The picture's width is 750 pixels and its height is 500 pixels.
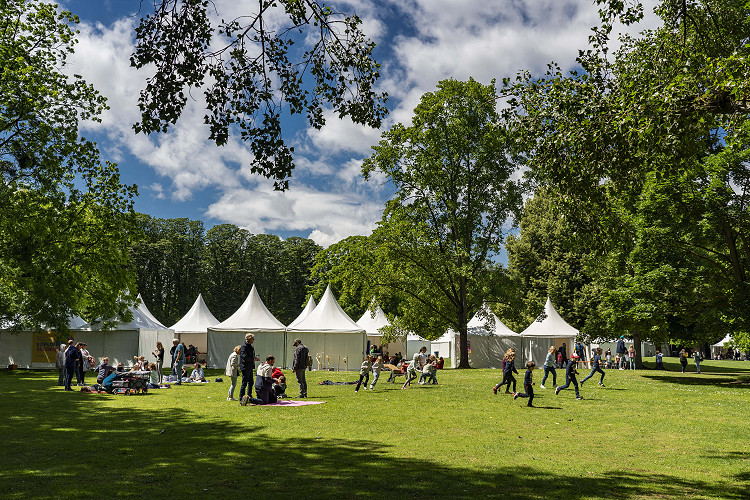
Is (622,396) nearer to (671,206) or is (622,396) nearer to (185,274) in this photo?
(671,206)

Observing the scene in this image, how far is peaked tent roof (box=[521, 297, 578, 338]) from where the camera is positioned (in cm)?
3569

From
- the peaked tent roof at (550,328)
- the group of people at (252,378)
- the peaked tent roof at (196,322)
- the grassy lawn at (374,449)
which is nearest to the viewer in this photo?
the grassy lawn at (374,449)

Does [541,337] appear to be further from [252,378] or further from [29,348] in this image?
[29,348]

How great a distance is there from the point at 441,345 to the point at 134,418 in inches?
1391

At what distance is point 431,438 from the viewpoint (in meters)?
9.66

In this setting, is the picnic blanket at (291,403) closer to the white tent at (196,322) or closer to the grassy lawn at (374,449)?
the grassy lawn at (374,449)

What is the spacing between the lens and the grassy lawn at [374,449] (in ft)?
21.0

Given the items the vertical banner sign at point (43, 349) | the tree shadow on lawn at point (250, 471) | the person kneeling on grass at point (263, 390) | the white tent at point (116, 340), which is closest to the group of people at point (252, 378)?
the person kneeling on grass at point (263, 390)

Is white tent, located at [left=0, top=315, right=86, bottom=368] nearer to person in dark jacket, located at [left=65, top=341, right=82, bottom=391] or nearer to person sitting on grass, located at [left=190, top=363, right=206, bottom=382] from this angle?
person sitting on grass, located at [left=190, top=363, right=206, bottom=382]

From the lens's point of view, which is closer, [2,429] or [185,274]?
[2,429]

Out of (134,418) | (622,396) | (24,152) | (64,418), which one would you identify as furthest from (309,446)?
(24,152)

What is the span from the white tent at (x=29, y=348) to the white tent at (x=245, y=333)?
6830 millimetres

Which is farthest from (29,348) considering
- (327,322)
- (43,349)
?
(327,322)

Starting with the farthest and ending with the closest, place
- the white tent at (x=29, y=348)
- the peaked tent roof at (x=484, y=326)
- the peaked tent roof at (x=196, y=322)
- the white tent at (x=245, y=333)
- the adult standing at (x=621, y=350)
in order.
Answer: the peaked tent roof at (x=196, y=322) → the adult standing at (x=621, y=350) → the peaked tent roof at (x=484, y=326) → the white tent at (x=245, y=333) → the white tent at (x=29, y=348)
